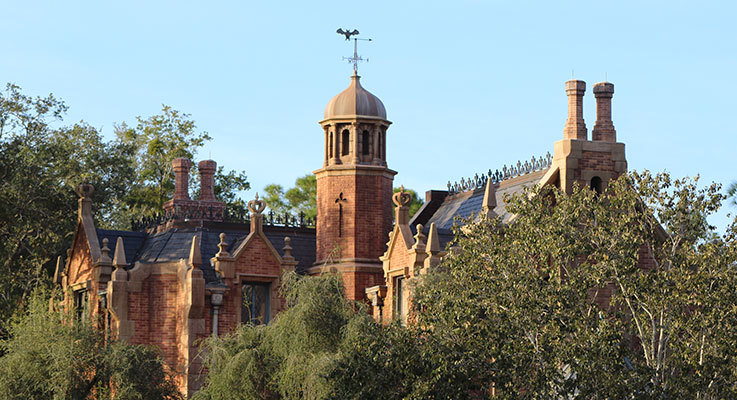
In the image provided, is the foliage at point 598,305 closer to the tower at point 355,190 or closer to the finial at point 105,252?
the tower at point 355,190

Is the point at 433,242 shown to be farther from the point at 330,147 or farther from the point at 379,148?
the point at 330,147

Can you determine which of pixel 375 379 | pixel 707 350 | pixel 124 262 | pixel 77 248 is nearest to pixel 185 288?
pixel 124 262

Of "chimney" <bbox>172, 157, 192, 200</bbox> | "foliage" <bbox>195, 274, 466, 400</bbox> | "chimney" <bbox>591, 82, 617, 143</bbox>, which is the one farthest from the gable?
"chimney" <bbox>591, 82, 617, 143</bbox>

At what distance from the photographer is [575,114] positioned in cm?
4038

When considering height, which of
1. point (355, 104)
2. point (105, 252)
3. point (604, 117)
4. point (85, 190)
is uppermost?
point (355, 104)

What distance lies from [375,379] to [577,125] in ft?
43.5

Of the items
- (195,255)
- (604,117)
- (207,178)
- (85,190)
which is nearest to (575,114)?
(604,117)

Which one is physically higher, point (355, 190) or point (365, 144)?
point (365, 144)

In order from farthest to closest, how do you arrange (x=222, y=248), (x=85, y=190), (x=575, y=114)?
(x=85, y=190), (x=222, y=248), (x=575, y=114)

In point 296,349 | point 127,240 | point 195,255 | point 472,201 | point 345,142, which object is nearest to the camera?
point 296,349

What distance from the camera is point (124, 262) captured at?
4353 centimetres

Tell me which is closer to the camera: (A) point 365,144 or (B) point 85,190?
(A) point 365,144

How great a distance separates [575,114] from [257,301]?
38.3 ft

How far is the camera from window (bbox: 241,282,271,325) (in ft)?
146
